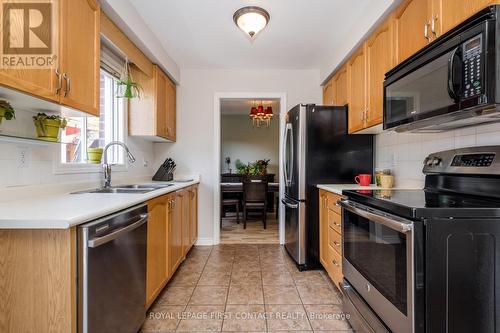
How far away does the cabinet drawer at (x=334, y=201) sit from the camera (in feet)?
6.98

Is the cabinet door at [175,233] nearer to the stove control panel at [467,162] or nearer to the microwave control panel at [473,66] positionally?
the stove control panel at [467,162]

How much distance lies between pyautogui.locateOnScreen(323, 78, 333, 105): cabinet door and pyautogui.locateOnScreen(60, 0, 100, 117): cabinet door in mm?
2508

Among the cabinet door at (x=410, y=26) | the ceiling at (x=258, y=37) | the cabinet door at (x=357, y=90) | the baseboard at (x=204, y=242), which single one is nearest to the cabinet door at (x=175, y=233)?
the baseboard at (x=204, y=242)

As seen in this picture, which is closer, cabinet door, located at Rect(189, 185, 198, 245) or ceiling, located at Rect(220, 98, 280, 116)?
cabinet door, located at Rect(189, 185, 198, 245)

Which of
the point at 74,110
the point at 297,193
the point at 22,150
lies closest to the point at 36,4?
the point at 74,110

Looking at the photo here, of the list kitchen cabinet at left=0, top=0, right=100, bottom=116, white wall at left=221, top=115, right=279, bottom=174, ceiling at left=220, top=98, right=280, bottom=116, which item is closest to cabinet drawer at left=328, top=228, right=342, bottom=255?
kitchen cabinet at left=0, top=0, right=100, bottom=116

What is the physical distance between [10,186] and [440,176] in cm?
247

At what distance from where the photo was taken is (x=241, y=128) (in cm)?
730

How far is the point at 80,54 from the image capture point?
1572mm

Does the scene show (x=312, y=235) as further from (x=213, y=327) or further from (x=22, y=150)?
(x=22, y=150)

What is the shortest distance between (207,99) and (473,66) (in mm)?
3039

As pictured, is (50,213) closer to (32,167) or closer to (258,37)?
(32,167)

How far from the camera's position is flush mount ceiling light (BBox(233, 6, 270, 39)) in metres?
2.17
